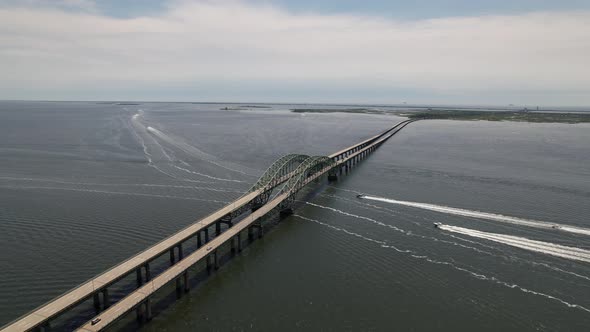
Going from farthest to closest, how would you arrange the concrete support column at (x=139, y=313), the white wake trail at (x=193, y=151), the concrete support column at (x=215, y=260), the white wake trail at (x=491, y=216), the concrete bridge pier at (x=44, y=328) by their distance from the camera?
the white wake trail at (x=193, y=151) < the white wake trail at (x=491, y=216) < the concrete support column at (x=215, y=260) < the concrete support column at (x=139, y=313) < the concrete bridge pier at (x=44, y=328)

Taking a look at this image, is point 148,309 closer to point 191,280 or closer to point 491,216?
point 191,280

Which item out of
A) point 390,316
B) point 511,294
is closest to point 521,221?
point 511,294

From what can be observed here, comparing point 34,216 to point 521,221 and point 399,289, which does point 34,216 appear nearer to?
point 399,289

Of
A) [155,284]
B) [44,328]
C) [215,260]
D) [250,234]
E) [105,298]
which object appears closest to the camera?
[44,328]

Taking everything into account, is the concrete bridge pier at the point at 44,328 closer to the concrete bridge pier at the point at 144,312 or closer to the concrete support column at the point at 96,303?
the concrete support column at the point at 96,303

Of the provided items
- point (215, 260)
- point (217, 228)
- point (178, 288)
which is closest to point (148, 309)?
point (178, 288)

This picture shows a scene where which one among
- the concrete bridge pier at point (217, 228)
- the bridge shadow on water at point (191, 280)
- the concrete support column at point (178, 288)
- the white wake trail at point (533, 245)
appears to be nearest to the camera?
the bridge shadow on water at point (191, 280)

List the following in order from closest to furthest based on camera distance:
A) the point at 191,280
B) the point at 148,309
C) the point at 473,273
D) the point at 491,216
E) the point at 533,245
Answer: the point at 148,309
the point at 191,280
the point at 473,273
the point at 533,245
the point at 491,216

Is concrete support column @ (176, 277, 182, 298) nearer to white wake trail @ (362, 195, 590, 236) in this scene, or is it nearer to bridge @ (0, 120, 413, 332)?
bridge @ (0, 120, 413, 332)

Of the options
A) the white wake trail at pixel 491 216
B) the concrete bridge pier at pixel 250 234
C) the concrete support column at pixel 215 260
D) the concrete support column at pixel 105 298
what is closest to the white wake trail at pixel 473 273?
the concrete bridge pier at pixel 250 234
